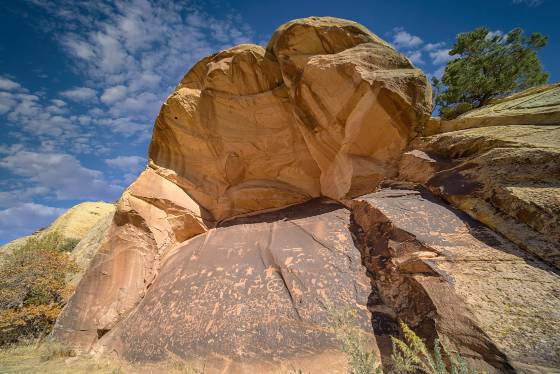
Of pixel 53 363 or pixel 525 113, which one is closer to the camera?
pixel 525 113

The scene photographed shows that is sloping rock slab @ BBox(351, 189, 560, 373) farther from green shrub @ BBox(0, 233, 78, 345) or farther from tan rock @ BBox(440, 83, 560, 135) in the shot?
green shrub @ BBox(0, 233, 78, 345)

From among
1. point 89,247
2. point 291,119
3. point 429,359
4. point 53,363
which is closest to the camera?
point 429,359

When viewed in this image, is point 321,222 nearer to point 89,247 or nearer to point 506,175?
point 506,175

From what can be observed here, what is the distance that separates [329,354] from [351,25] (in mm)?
6456

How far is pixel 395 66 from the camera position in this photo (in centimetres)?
537

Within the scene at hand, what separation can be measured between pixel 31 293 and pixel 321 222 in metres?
→ 10.2

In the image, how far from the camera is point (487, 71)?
998cm

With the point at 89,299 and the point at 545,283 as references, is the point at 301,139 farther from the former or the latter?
the point at 89,299

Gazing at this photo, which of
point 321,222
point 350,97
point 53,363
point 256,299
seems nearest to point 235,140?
point 350,97

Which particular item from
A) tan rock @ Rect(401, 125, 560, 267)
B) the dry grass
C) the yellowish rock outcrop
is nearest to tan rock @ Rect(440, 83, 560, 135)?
tan rock @ Rect(401, 125, 560, 267)

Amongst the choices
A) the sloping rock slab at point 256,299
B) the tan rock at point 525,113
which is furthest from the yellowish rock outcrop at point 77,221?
the tan rock at point 525,113

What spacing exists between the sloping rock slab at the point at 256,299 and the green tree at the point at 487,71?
25.9 feet

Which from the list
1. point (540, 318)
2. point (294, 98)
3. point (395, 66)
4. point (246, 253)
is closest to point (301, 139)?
point (294, 98)

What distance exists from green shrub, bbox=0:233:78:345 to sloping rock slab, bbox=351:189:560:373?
10.1 metres
